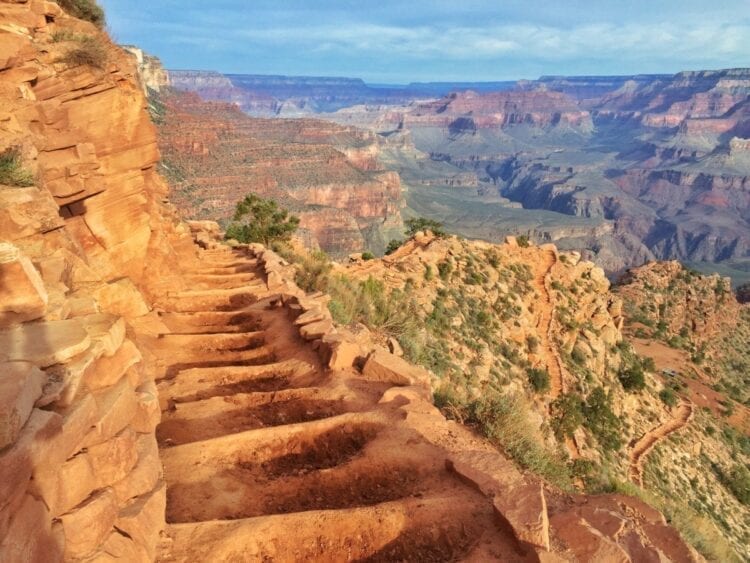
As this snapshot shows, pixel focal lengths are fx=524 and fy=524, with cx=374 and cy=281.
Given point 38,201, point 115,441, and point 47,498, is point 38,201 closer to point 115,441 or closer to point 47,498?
point 115,441

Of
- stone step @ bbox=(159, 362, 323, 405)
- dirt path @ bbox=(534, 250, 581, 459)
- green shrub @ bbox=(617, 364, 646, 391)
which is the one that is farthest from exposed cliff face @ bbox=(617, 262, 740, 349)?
stone step @ bbox=(159, 362, 323, 405)

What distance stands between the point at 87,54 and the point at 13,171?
428 cm

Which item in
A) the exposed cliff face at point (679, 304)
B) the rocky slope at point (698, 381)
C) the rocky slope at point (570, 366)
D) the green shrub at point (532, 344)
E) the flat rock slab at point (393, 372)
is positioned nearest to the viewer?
the flat rock slab at point (393, 372)

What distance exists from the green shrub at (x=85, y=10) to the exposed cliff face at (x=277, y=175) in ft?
165

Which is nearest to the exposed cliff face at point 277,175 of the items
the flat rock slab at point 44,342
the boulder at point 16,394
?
the flat rock slab at point 44,342

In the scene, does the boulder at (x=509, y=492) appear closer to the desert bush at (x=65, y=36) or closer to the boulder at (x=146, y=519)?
the boulder at (x=146, y=519)

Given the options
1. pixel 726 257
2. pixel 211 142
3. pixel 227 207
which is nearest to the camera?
pixel 227 207

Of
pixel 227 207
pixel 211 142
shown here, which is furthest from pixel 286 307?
pixel 211 142

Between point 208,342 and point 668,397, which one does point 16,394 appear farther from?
point 668,397

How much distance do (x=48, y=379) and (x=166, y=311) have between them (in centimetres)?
808

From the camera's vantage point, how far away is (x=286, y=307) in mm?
11250

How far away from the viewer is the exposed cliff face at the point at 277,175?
288 feet

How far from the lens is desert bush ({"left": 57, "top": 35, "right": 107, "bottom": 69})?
996cm

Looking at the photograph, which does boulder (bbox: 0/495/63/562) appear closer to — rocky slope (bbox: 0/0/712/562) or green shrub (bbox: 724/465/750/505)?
rocky slope (bbox: 0/0/712/562)
